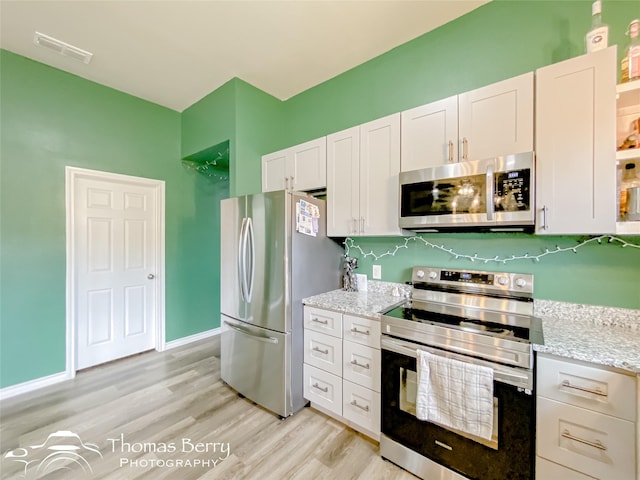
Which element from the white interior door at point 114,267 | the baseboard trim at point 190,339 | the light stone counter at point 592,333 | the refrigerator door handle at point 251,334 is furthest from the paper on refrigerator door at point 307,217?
the white interior door at point 114,267

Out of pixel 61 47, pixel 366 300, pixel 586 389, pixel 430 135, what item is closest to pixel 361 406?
pixel 366 300

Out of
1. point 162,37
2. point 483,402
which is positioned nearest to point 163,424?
point 483,402

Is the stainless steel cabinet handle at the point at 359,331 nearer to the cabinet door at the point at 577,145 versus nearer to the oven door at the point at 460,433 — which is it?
the oven door at the point at 460,433

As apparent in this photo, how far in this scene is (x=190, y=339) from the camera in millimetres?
3682

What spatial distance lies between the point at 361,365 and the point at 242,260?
4.19 feet

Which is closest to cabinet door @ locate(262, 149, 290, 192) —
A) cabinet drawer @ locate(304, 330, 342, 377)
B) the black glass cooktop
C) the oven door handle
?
cabinet drawer @ locate(304, 330, 342, 377)

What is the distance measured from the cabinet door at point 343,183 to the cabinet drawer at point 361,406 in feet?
3.87

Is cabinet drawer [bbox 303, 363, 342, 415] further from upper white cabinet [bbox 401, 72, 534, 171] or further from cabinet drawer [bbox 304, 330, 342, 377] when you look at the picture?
upper white cabinet [bbox 401, 72, 534, 171]

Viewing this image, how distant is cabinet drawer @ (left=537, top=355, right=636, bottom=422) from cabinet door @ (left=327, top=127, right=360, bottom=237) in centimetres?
143

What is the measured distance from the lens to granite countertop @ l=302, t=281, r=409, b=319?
186 centimetres

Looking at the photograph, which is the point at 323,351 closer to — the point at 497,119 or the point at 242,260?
the point at 242,260

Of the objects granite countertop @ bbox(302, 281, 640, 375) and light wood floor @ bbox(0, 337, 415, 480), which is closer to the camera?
granite countertop @ bbox(302, 281, 640, 375)

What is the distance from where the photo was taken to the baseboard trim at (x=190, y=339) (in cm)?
346

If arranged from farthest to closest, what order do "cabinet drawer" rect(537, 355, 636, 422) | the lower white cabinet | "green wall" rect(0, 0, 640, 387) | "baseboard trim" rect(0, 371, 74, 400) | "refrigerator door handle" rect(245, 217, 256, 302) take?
1. "baseboard trim" rect(0, 371, 74, 400)
2. "refrigerator door handle" rect(245, 217, 256, 302)
3. the lower white cabinet
4. "green wall" rect(0, 0, 640, 387)
5. "cabinet drawer" rect(537, 355, 636, 422)
